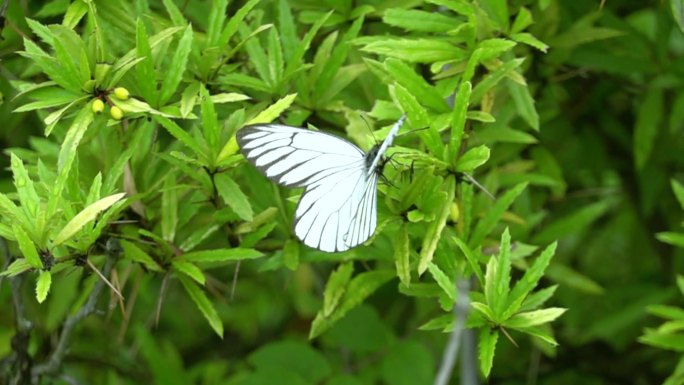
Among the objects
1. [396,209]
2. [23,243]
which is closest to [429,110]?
[396,209]

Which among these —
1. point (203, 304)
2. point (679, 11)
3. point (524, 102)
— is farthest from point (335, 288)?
point (679, 11)

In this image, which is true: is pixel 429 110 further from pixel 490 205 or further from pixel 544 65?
pixel 544 65

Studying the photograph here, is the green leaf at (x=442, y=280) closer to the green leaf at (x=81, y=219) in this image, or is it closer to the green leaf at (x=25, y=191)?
the green leaf at (x=81, y=219)

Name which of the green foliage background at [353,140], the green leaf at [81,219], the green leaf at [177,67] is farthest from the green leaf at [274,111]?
the green leaf at [81,219]

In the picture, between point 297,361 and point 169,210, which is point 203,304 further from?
point 297,361

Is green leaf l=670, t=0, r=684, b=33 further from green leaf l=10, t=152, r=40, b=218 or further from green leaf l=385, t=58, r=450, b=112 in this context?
green leaf l=10, t=152, r=40, b=218

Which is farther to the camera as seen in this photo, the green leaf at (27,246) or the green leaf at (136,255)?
the green leaf at (136,255)
